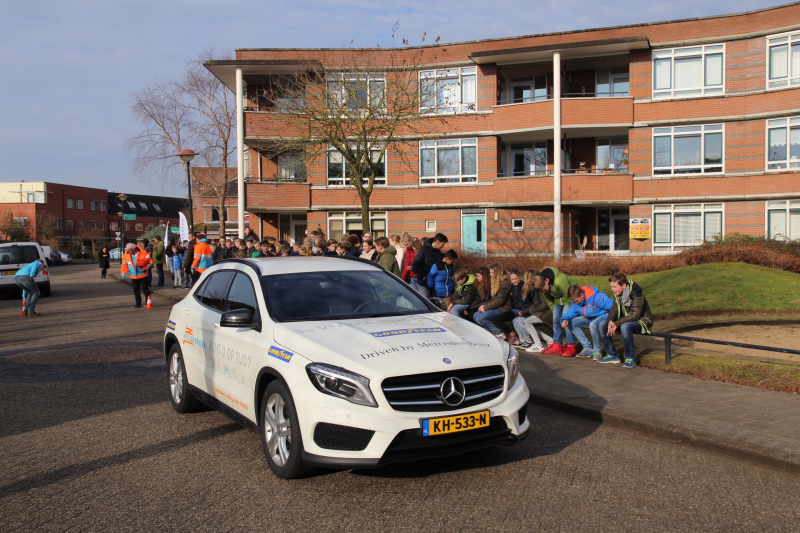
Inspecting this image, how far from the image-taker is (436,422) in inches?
179

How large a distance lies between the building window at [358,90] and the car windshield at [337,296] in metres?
17.6

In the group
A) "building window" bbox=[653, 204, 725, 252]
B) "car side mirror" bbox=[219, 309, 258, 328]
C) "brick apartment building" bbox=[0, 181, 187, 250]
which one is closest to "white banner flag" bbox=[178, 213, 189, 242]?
"building window" bbox=[653, 204, 725, 252]

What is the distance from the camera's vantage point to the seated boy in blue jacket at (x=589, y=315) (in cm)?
953

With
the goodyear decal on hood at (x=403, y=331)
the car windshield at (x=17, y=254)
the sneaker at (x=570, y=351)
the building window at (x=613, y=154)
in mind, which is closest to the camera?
the goodyear decal on hood at (x=403, y=331)

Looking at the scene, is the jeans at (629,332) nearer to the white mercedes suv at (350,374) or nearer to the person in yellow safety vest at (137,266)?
the white mercedes suv at (350,374)

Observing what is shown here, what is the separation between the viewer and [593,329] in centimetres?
957

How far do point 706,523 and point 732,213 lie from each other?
81.8 feet

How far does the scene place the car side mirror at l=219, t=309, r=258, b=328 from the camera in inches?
212

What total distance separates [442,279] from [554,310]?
2371 millimetres

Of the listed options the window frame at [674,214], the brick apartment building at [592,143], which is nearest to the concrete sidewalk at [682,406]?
the brick apartment building at [592,143]

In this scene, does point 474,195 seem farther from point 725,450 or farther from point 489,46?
point 725,450

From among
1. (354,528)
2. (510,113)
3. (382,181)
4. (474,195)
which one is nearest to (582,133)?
(510,113)

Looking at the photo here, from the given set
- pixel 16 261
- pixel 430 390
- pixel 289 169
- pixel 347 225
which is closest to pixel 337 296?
pixel 430 390

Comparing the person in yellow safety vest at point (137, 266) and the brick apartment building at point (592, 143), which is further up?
the brick apartment building at point (592, 143)
